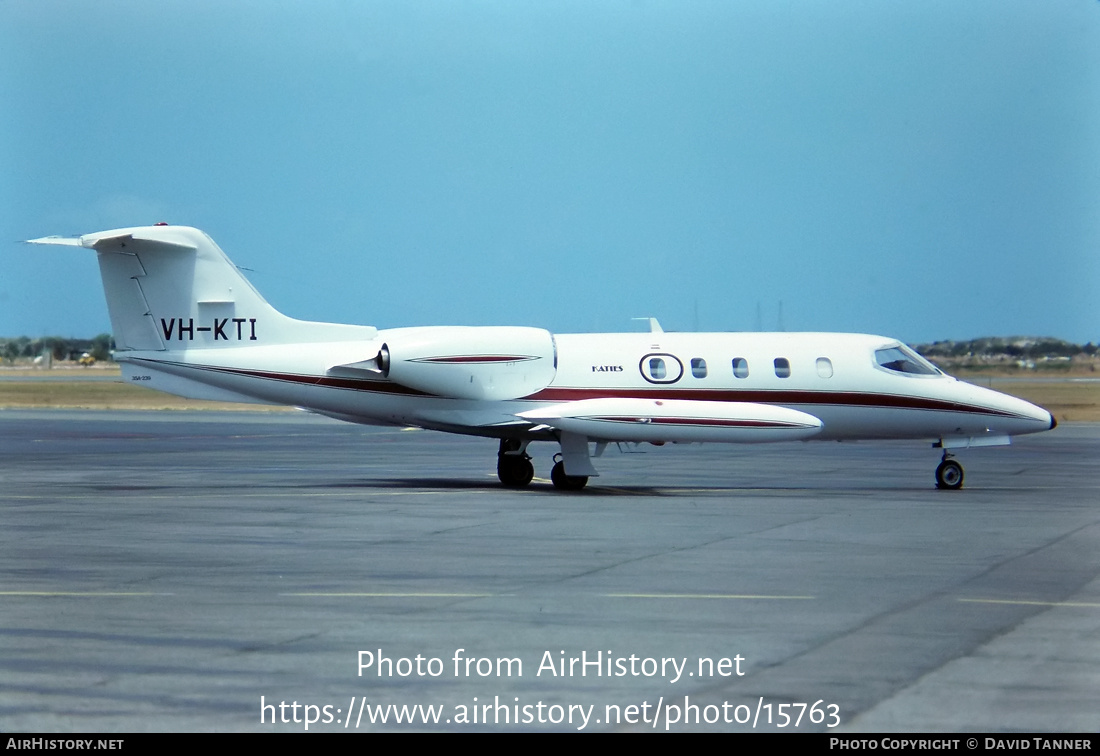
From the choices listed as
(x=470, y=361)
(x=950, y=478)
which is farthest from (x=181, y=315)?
(x=950, y=478)

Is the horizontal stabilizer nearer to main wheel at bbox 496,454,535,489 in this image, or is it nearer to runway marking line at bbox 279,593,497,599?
main wheel at bbox 496,454,535,489

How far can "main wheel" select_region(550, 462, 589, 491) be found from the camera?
79.7 feet

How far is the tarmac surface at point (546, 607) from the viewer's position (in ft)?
26.5

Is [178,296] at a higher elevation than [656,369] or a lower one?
higher

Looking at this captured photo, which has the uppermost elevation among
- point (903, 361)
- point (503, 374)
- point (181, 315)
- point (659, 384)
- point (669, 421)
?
point (181, 315)

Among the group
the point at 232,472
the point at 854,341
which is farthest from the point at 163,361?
the point at 854,341

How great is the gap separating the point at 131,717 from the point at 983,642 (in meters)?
5.96

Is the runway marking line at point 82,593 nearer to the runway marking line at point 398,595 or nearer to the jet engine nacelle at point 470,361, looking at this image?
the runway marking line at point 398,595

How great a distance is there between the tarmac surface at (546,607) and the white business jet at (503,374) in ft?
4.15

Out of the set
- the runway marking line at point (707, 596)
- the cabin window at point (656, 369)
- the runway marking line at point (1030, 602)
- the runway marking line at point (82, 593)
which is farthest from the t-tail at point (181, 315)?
the runway marking line at point (1030, 602)

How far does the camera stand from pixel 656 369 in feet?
79.8

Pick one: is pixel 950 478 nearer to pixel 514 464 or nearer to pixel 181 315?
pixel 514 464

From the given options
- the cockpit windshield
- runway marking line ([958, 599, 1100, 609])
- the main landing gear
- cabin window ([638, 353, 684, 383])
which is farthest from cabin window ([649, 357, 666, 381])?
runway marking line ([958, 599, 1100, 609])

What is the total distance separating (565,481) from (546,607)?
1289 centimetres
